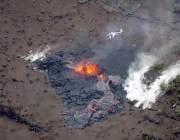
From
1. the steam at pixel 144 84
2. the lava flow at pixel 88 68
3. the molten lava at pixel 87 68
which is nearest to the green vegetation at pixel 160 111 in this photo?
the steam at pixel 144 84

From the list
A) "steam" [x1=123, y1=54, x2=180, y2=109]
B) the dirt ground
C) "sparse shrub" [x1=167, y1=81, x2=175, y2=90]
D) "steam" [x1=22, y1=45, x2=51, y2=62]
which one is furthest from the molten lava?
"sparse shrub" [x1=167, y1=81, x2=175, y2=90]

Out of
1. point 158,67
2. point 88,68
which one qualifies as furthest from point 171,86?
point 88,68

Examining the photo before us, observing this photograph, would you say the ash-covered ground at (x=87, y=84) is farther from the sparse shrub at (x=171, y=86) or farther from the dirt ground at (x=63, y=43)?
the sparse shrub at (x=171, y=86)

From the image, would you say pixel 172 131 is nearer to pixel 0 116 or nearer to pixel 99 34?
pixel 99 34

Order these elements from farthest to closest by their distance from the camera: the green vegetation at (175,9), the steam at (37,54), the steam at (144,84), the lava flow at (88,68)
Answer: the green vegetation at (175,9) < the steam at (37,54) < the lava flow at (88,68) < the steam at (144,84)

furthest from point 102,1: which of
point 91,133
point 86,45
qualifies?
point 91,133

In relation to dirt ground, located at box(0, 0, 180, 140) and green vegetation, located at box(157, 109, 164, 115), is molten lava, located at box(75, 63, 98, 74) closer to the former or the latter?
dirt ground, located at box(0, 0, 180, 140)
